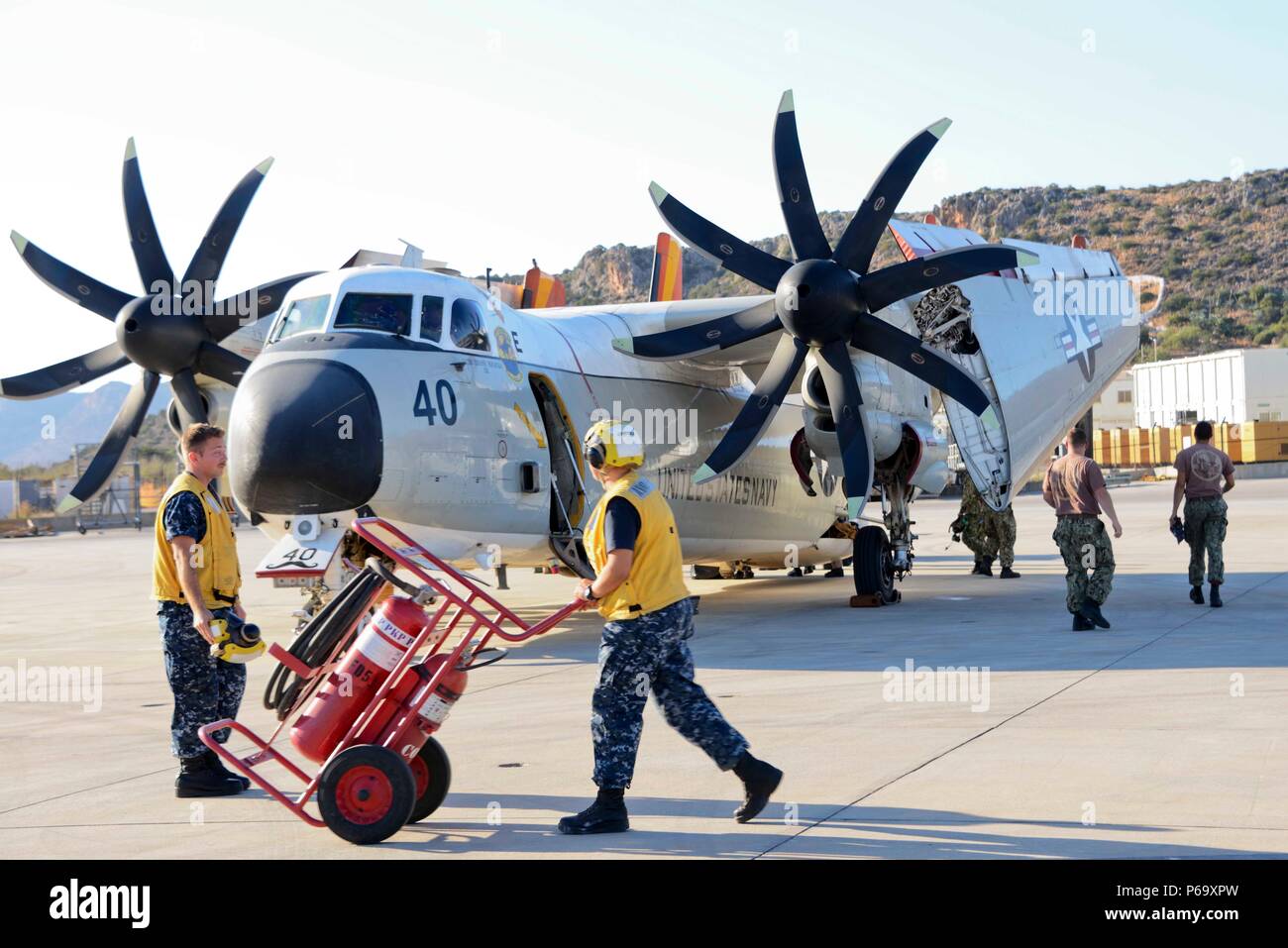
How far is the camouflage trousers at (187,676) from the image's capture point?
7699 millimetres

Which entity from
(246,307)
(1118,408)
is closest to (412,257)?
(246,307)

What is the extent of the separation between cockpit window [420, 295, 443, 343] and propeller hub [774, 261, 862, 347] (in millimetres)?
4650

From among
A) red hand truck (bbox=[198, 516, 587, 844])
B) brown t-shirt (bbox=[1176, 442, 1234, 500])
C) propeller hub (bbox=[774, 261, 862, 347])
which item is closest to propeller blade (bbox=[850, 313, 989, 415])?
propeller hub (bbox=[774, 261, 862, 347])

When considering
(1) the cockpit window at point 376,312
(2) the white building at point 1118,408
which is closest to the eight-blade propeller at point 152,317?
(1) the cockpit window at point 376,312

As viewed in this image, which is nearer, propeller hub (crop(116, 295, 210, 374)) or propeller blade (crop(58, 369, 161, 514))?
propeller hub (crop(116, 295, 210, 374))

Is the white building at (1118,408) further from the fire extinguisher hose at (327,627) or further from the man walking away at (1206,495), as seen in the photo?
the fire extinguisher hose at (327,627)

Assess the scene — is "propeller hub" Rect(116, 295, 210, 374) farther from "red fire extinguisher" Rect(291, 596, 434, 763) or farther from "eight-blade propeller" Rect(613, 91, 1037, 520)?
"red fire extinguisher" Rect(291, 596, 434, 763)

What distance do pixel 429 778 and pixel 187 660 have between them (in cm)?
174

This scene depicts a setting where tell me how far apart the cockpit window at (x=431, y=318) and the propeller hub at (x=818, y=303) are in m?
4.65

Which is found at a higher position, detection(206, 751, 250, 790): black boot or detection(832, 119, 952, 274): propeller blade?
detection(832, 119, 952, 274): propeller blade

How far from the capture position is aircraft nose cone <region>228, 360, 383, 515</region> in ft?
39.1
